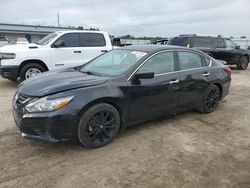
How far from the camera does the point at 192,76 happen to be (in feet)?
15.4

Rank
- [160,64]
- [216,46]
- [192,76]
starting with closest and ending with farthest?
1. [160,64]
2. [192,76]
3. [216,46]

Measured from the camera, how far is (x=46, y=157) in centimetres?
331

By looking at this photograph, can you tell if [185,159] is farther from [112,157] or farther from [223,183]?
[112,157]

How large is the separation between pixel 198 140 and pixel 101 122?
5.46 ft

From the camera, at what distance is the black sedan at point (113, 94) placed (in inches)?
126

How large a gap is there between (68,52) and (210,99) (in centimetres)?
491

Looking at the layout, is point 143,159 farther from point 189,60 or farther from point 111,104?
point 189,60

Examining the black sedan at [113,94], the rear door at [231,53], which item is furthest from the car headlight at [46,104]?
the rear door at [231,53]

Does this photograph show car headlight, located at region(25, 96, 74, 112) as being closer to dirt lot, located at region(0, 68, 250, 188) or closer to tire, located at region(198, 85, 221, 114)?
dirt lot, located at region(0, 68, 250, 188)

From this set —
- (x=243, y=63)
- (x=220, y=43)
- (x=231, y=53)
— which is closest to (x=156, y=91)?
(x=220, y=43)

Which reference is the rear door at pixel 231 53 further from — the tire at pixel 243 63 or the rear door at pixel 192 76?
the rear door at pixel 192 76

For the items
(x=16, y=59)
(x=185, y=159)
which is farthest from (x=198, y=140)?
(x=16, y=59)

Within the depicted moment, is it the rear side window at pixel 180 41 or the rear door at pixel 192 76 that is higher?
the rear side window at pixel 180 41

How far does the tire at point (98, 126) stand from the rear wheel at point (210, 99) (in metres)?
2.31
